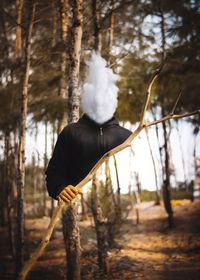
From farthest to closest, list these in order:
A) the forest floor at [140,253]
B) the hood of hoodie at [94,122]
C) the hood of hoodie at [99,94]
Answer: the forest floor at [140,253] → the hood of hoodie at [94,122] → the hood of hoodie at [99,94]

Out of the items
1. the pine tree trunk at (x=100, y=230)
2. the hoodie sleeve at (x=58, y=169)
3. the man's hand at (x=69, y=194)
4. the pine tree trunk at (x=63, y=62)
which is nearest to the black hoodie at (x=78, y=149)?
the hoodie sleeve at (x=58, y=169)

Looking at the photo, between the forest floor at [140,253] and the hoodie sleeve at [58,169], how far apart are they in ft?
17.7

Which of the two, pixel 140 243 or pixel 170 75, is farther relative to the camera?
pixel 140 243

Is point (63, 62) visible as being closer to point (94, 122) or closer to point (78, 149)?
point (94, 122)

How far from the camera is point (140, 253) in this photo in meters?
9.21

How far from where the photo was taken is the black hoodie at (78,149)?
2.25 meters

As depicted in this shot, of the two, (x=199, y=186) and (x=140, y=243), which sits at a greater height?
(x=199, y=186)

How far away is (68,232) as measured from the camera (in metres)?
5.12

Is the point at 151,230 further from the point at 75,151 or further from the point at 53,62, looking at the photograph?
the point at 75,151

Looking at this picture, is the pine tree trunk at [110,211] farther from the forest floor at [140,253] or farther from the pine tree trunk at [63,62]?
the pine tree trunk at [63,62]

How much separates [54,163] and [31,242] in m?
11.0

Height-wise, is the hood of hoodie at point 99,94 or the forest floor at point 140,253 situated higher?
the hood of hoodie at point 99,94

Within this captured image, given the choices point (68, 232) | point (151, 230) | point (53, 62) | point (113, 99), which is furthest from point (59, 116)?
point (113, 99)

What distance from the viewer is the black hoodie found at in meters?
2.25
